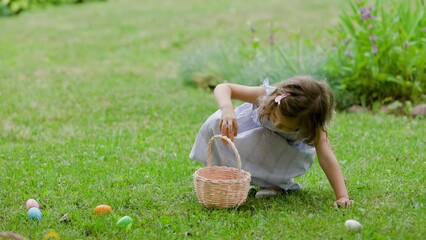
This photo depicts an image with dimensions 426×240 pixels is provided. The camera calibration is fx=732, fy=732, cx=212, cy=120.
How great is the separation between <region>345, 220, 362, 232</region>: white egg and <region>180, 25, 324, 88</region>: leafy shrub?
3351 mm

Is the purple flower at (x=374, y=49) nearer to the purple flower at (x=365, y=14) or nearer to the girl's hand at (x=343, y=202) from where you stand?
the purple flower at (x=365, y=14)

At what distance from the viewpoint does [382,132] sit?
5844mm

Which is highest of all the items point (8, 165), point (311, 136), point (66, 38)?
point (311, 136)

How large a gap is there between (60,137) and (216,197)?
2522 mm

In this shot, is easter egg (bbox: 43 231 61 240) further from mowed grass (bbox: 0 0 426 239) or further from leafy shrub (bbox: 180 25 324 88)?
leafy shrub (bbox: 180 25 324 88)

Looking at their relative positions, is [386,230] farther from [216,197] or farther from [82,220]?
[82,220]

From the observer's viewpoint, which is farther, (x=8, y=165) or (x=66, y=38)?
(x=66, y=38)

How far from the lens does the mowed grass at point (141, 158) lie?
3.58 metres

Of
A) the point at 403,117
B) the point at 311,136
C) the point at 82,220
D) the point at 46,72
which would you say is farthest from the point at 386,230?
the point at 46,72

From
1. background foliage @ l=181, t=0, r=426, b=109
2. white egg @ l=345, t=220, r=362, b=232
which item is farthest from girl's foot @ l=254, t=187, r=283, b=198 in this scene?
background foliage @ l=181, t=0, r=426, b=109

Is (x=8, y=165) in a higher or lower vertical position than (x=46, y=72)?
higher

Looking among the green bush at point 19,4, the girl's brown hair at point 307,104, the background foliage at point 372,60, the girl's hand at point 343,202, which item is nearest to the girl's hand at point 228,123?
the girl's brown hair at point 307,104

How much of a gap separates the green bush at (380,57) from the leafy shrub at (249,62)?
38cm

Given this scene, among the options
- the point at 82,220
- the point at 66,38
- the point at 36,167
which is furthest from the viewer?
the point at 66,38
